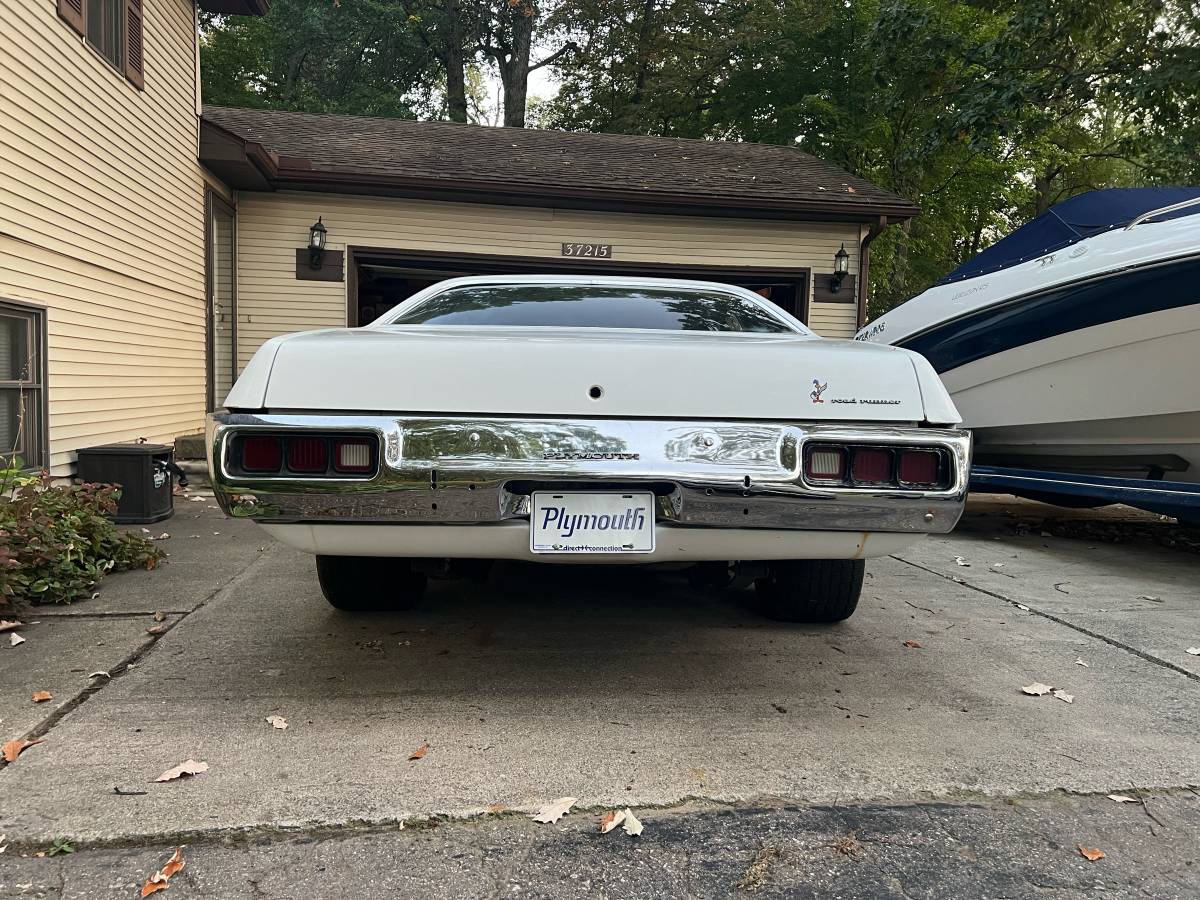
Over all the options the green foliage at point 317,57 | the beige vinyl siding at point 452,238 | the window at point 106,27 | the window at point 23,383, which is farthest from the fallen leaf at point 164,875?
the green foliage at point 317,57

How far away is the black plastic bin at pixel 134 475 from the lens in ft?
18.8

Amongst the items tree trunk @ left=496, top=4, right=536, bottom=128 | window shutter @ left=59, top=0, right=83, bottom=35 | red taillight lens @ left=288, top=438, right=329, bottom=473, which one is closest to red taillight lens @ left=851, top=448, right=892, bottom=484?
red taillight lens @ left=288, top=438, right=329, bottom=473

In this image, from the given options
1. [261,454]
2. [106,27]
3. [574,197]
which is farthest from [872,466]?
[574,197]

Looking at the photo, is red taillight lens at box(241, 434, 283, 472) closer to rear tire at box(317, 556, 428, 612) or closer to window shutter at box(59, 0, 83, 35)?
rear tire at box(317, 556, 428, 612)

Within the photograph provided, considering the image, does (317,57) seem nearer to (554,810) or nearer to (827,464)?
(827,464)

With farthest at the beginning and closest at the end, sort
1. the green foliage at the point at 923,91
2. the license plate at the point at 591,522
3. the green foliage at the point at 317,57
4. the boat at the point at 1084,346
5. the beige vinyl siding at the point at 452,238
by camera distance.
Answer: the green foliage at the point at 317,57 → the green foliage at the point at 923,91 → the beige vinyl siding at the point at 452,238 → the boat at the point at 1084,346 → the license plate at the point at 591,522

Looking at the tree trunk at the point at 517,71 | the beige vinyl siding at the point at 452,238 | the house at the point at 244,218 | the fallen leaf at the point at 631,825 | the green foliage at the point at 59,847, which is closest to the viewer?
the green foliage at the point at 59,847

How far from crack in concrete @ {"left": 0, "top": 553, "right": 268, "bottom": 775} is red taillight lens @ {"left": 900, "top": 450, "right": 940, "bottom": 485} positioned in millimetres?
2628

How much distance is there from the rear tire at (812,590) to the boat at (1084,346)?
271 cm

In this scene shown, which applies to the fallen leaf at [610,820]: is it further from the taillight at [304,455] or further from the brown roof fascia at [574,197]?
the brown roof fascia at [574,197]

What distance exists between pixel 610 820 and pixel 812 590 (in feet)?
5.50

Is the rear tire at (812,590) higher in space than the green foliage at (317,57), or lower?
lower

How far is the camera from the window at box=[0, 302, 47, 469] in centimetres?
540

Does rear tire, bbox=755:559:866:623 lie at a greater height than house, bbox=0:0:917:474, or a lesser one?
lesser
